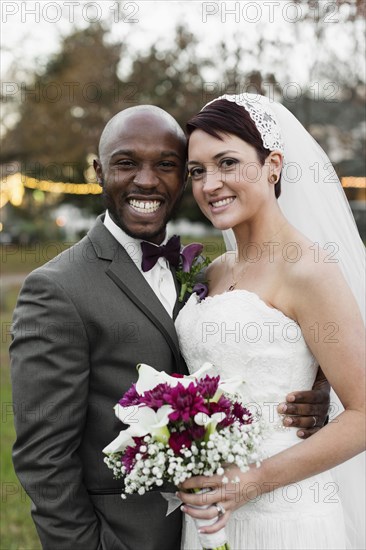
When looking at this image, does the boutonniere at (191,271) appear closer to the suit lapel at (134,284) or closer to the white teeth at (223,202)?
the suit lapel at (134,284)

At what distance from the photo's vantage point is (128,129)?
327 centimetres

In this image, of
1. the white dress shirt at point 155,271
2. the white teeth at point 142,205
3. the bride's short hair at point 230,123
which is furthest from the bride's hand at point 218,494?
the bride's short hair at point 230,123

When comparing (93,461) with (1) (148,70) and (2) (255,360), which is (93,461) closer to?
(2) (255,360)

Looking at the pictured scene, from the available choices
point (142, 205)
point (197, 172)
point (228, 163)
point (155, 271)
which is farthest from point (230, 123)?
point (155, 271)

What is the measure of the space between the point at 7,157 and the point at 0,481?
24.8 m

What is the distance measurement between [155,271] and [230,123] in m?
0.80

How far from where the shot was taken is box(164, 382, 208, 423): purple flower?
2422mm

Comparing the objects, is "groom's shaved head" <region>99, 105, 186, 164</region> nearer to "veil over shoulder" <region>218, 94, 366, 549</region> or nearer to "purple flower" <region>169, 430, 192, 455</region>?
"veil over shoulder" <region>218, 94, 366, 549</region>

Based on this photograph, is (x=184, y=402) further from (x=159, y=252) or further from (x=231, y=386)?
(x=159, y=252)

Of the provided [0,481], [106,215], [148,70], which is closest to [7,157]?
[148,70]

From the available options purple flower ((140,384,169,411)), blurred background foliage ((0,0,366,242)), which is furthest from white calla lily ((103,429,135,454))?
blurred background foliage ((0,0,366,242))

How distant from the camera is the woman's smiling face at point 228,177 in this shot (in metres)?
3.11

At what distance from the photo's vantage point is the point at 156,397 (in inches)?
98.0

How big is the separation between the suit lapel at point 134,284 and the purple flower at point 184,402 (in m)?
0.70
